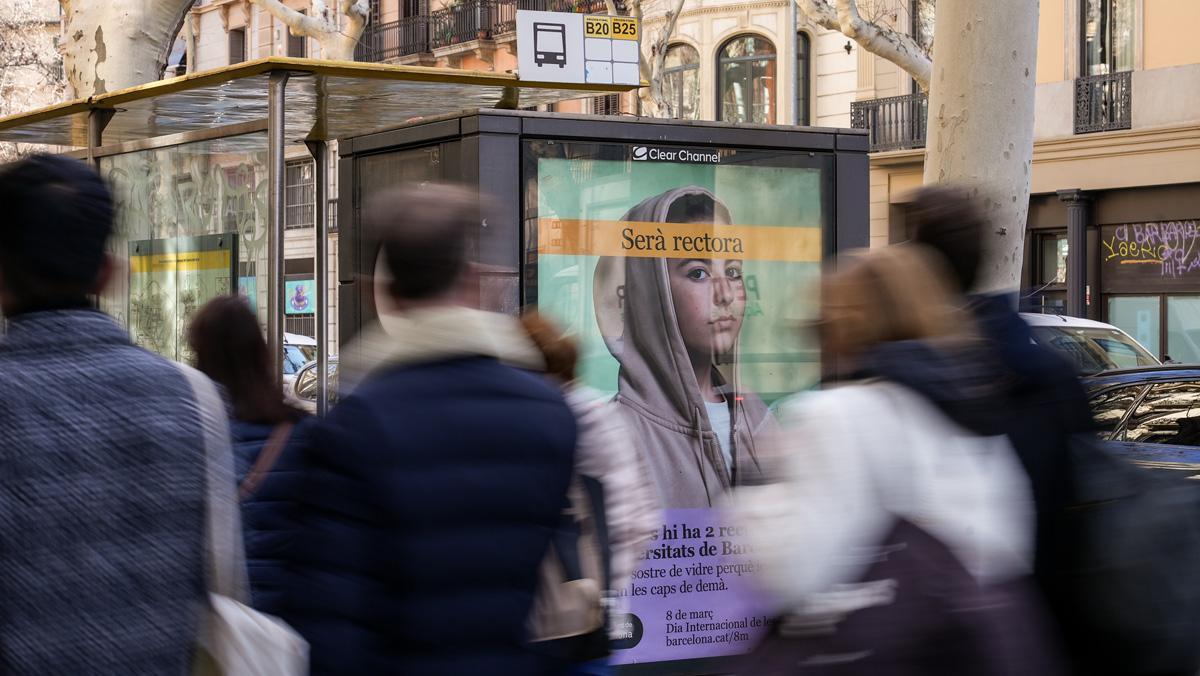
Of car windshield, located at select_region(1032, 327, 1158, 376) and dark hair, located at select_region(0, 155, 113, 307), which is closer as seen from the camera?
dark hair, located at select_region(0, 155, 113, 307)

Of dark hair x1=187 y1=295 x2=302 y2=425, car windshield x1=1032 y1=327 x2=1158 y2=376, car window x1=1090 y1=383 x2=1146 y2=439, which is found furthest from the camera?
car windshield x1=1032 y1=327 x2=1158 y2=376

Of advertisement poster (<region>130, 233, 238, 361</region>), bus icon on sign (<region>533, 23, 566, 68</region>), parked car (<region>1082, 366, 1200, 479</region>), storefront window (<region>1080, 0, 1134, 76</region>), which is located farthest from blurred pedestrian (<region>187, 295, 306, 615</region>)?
storefront window (<region>1080, 0, 1134, 76</region>)

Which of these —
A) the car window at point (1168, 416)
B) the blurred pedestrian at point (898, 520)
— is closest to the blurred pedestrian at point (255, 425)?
the blurred pedestrian at point (898, 520)

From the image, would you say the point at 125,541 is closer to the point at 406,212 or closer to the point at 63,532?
the point at 63,532

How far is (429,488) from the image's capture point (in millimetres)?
2496

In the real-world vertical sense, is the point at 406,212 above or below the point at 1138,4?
below

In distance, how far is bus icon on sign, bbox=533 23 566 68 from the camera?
7605 millimetres

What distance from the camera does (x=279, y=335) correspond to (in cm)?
657

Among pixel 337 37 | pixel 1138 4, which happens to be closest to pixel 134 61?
pixel 337 37

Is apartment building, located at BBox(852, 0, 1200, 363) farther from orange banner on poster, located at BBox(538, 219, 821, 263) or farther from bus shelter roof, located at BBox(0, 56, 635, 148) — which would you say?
orange banner on poster, located at BBox(538, 219, 821, 263)

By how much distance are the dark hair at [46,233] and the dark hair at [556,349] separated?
69.9 inches

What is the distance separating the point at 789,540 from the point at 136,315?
660cm

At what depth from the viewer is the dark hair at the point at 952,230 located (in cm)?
328

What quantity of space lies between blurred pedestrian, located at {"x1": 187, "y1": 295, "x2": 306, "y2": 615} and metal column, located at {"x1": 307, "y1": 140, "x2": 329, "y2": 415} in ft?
10.1
